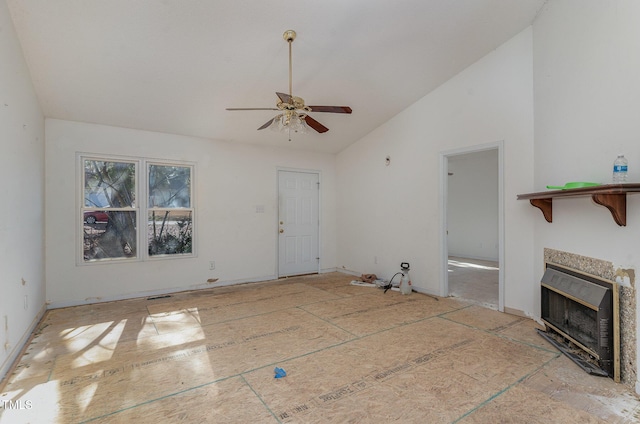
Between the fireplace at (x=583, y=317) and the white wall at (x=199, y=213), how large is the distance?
4036 millimetres

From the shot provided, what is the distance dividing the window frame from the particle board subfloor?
824 mm

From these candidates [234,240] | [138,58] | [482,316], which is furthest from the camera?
[234,240]

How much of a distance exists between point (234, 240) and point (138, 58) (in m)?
3.07

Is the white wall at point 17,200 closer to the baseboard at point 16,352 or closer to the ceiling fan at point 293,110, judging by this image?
the baseboard at point 16,352

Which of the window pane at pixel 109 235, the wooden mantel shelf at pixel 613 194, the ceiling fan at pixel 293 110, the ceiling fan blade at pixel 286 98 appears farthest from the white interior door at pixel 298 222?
the wooden mantel shelf at pixel 613 194

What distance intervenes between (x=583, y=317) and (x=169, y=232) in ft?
17.0

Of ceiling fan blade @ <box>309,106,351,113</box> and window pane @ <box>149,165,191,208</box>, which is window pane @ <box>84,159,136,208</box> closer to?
window pane @ <box>149,165,191,208</box>

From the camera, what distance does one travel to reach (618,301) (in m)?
2.33

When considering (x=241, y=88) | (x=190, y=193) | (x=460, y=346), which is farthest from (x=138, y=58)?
(x=460, y=346)

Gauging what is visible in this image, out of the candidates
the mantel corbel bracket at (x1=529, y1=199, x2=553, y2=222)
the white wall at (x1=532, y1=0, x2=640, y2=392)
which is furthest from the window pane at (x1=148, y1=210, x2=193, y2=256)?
the white wall at (x1=532, y1=0, x2=640, y2=392)

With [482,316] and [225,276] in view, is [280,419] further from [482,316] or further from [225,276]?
[225,276]

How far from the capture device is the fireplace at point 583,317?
2.35 meters

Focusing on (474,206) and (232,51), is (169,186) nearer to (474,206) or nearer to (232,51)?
(232,51)

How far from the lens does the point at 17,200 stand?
2820 millimetres
